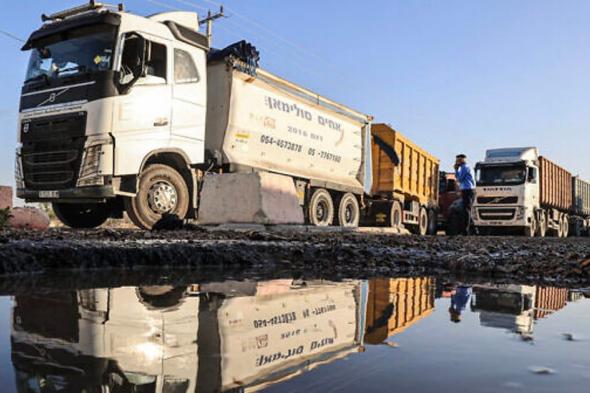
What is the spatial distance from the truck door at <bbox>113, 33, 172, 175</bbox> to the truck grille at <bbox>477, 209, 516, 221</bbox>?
12834 millimetres

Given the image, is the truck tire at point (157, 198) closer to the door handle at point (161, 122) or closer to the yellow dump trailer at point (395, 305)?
the door handle at point (161, 122)

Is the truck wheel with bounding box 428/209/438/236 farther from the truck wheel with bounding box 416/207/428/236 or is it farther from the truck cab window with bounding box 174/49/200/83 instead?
Answer: the truck cab window with bounding box 174/49/200/83

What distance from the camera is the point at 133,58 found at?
7949 mm

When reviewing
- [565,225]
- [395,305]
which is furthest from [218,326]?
[565,225]

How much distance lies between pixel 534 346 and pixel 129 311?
1488mm

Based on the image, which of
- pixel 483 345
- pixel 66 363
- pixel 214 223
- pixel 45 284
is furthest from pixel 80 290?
pixel 214 223

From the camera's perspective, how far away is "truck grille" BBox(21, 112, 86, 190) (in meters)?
7.67

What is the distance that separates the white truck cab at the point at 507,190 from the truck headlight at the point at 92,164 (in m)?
13.7

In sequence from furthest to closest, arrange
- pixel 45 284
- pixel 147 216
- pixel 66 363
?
1. pixel 147 216
2. pixel 45 284
3. pixel 66 363

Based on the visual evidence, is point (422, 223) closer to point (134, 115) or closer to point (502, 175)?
point (502, 175)

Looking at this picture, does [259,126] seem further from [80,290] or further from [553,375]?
[553,375]

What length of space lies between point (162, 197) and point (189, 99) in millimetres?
1674

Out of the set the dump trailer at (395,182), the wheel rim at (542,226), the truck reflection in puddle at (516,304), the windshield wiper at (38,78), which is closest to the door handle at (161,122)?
the windshield wiper at (38,78)

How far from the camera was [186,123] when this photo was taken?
28.1 feet
